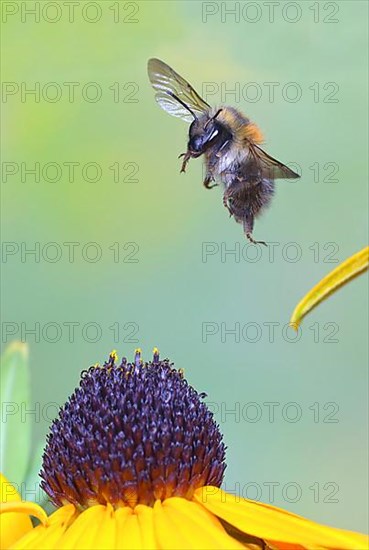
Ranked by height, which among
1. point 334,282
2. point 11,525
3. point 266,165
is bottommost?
point 11,525

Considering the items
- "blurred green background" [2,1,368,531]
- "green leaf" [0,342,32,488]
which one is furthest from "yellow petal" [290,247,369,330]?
"blurred green background" [2,1,368,531]

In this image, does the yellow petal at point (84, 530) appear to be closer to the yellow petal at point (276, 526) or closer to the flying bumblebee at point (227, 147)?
the yellow petal at point (276, 526)

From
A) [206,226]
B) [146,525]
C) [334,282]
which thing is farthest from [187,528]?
[206,226]

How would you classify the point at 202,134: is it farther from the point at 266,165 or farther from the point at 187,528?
the point at 187,528

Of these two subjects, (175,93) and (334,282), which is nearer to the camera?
(334,282)

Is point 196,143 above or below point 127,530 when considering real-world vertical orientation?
above

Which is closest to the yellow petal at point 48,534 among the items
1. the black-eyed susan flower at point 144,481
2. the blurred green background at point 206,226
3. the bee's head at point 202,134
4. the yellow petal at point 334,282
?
the black-eyed susan flower at point 144,481

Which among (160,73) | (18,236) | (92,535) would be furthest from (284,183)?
(92,535)

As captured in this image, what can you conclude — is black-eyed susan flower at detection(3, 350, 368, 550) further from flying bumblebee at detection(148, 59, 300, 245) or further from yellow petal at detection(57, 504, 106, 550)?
flying bumblebee at detection(148, 59, 300, 245)

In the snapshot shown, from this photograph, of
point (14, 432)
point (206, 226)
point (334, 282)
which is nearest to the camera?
point (334, 282)
